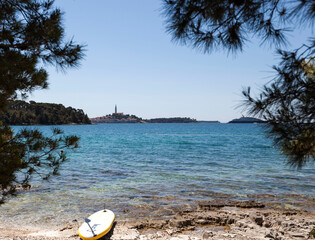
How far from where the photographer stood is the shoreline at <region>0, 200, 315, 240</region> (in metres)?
6.40

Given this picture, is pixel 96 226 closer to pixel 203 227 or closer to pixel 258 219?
pixel 203 227

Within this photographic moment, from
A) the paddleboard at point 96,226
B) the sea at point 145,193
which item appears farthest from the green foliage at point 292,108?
the paddleboard at point 96,226

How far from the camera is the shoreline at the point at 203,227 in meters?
6.40

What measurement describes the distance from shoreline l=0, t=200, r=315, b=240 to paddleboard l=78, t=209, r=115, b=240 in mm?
180

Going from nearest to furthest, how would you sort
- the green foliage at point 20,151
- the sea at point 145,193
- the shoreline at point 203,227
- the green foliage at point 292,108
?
1. the green foliage at point 292,108
2. the green foliage at point 20,151
3. the shoreline at point 203,227
4. the sea at point 145,193

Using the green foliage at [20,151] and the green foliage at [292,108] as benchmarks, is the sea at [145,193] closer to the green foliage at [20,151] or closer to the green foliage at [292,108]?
the green foliage at [20,151]

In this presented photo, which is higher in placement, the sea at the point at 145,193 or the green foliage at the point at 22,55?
the green foliage at the point at 22,55

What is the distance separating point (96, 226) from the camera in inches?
270

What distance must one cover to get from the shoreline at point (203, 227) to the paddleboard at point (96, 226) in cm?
18

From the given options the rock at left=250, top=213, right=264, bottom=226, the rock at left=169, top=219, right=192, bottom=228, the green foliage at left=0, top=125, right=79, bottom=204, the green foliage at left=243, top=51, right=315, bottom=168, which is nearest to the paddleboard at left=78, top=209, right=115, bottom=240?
the rock at left=169, top=219, right=192, bottom=228

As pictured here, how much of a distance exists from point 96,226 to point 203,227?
2.85 meters

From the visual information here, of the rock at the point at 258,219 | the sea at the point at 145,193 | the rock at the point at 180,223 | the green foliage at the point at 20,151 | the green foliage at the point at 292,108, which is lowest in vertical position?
the sea at the point at 145,193

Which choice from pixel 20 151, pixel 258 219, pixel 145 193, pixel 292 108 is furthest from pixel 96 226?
pixel 292 108

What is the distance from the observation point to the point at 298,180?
44.0 ft
